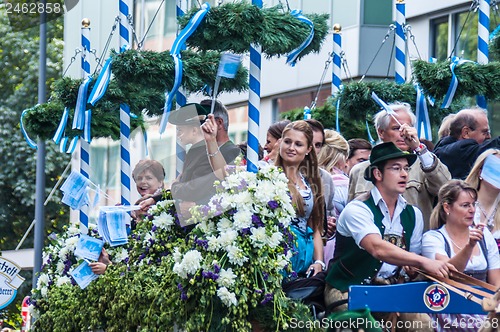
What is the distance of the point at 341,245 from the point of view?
869 cm

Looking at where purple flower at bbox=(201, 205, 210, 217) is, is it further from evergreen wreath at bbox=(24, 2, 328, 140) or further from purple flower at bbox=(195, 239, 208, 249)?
evergreen wreath at bbox=(24, 2, 328, 140)

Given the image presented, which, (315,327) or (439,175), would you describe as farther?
(439,175)

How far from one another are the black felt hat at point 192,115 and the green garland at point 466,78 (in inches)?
82.0

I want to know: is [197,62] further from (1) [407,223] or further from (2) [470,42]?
(2) [470,42]

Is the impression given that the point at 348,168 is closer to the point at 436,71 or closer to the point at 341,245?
the point at 436,71

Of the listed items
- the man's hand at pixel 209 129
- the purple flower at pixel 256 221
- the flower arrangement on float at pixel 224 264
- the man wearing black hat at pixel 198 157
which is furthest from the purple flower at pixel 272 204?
the man's hand at pixel 209 129

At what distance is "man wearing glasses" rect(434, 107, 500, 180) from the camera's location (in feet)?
33.0

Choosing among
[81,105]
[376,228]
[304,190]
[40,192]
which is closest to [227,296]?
[376,228]

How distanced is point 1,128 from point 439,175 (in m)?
33.6

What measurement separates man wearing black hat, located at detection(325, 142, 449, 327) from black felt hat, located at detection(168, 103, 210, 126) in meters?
1.69

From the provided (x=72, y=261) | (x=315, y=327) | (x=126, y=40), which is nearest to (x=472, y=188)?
(x=315, y=327)

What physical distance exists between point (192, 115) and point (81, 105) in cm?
354

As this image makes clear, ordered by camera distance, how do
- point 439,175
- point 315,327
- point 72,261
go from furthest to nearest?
point 72,261
point 439,175
point 315,327

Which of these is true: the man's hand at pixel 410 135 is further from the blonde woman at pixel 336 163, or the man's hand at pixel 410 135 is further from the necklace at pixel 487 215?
the blonde woman at pixel 336 163
